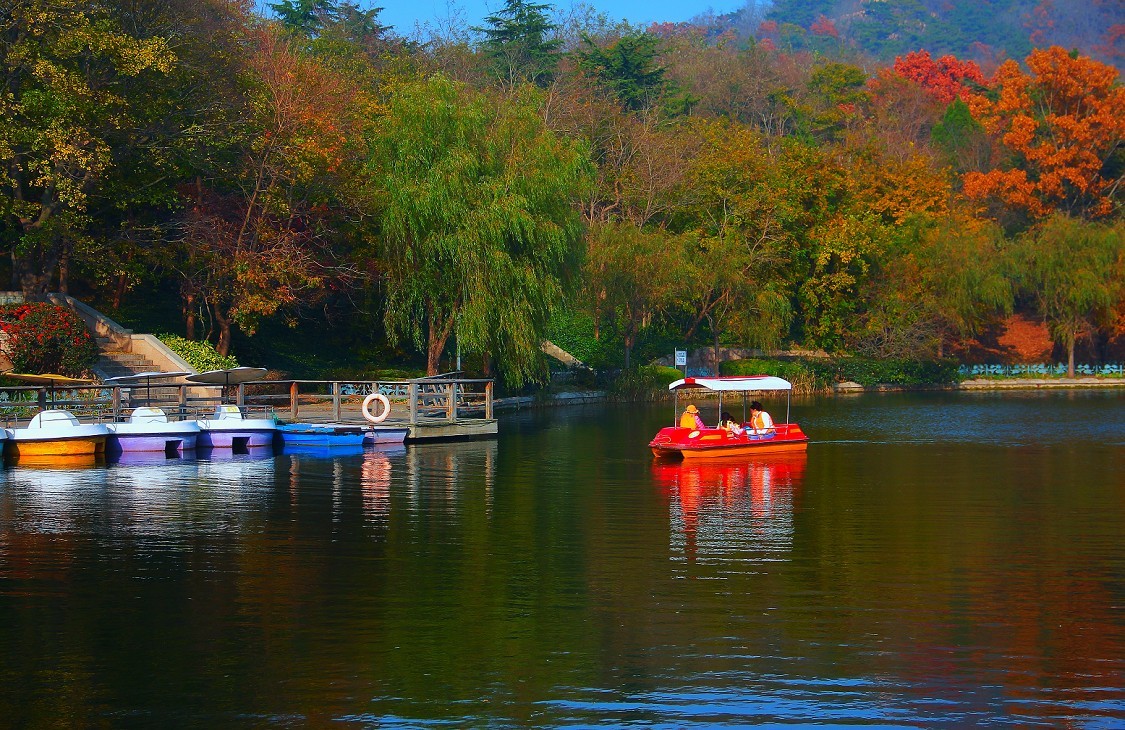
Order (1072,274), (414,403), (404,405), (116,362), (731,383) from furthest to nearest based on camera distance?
(1072,274) < (404,405) < (116,362) < (414,403) < (731,383)

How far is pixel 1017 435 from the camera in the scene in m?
40.2

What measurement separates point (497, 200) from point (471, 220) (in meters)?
1.23

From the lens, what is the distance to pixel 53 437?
30312 millimetres

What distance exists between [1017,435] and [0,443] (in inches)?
1218

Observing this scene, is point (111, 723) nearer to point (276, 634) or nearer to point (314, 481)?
point (276, 634)

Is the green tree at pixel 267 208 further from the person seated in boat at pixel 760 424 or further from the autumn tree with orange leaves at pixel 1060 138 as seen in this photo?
the autumn tree with orange leaves at pixel 1060 138

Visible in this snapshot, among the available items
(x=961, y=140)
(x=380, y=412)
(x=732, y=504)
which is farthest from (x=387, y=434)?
(x=961, y=140)

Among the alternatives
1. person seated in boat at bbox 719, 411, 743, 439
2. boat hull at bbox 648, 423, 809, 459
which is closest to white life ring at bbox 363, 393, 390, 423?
boat hull at bbox 648, 423, 809, 459

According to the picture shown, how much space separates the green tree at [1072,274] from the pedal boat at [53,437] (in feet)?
181

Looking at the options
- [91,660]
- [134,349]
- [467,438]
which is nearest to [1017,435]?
[467,438]

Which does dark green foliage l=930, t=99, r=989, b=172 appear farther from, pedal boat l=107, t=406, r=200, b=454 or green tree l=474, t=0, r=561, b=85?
pedal boat l=107, t=406, r=200, b=454

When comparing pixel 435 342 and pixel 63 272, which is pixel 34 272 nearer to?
pixel 63 272

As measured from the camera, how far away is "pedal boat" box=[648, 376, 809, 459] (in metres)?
31.4

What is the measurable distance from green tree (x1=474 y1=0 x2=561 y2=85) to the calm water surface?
61417 millimetres
